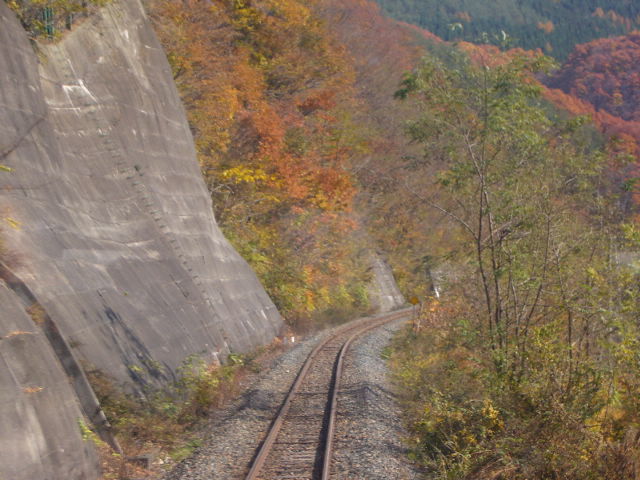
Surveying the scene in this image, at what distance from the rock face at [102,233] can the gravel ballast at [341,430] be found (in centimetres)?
145

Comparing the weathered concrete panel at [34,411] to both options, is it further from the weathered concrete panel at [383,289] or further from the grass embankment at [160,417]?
the weathered concrete panel at [383,289]

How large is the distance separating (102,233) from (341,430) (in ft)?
19.9

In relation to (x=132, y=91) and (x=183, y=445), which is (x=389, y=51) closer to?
(x=132, y=91)

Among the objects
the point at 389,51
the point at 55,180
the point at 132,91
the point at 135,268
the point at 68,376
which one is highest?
the point at 389,51

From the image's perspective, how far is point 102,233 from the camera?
13680 millimetres

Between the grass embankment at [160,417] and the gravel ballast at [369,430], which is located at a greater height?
the grass embankment at [160,417]

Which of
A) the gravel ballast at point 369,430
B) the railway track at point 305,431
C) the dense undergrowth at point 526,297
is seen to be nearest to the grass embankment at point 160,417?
the railway track at point 305,431

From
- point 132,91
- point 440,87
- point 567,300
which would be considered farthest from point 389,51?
point 567,300

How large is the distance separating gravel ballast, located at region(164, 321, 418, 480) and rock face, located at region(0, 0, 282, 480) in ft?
4.74

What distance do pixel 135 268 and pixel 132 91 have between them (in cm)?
700

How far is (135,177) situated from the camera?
17.0 m

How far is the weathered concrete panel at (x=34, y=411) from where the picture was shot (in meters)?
7.19

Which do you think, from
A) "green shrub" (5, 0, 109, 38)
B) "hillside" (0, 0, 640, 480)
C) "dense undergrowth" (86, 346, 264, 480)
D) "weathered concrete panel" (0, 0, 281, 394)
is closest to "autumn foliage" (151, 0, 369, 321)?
"hillside" (0, 0, 640, 480)

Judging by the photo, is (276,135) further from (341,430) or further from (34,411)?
(34,411)
